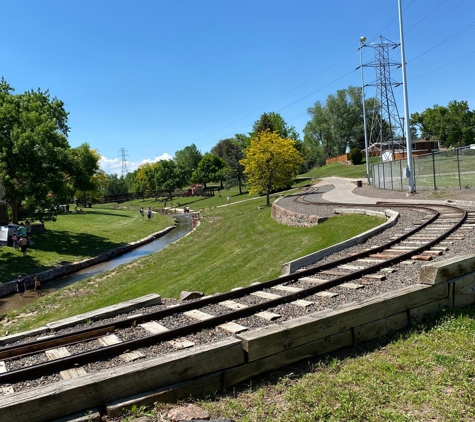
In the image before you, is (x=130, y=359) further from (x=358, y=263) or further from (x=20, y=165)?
(x=20, y=165)

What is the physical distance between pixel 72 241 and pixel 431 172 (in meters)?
28.1

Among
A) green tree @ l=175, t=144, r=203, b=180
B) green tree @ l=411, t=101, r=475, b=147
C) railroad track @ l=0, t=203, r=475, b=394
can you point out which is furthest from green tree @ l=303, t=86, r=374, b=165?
railroad track @ l=0, t=203, r=475, b=394

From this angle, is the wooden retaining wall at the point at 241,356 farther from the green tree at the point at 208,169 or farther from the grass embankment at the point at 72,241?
the green tree at the point at 208,169

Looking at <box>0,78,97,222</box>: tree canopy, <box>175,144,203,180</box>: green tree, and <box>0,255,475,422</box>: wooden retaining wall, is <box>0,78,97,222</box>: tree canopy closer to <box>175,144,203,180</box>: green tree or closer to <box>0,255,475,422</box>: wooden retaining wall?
<box>0,255,475,422</box>: wooden retaining wall

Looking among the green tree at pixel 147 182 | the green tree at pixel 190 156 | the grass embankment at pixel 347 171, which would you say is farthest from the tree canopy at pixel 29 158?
the green tree at pixel 190 156

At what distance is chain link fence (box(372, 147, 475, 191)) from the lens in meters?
27.5

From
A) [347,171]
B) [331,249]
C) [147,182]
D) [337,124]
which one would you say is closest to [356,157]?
[347,171]

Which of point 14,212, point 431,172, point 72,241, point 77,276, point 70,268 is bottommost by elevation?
point 77,276

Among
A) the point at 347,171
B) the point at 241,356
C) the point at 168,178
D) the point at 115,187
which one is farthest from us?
the point at 115,187

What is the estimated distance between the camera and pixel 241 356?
4.89 metres

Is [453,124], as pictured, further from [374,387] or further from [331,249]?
[374,387]

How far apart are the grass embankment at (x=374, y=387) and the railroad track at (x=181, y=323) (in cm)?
141

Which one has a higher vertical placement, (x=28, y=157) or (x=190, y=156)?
(x=190, y=156)

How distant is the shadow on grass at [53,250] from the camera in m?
23.1
